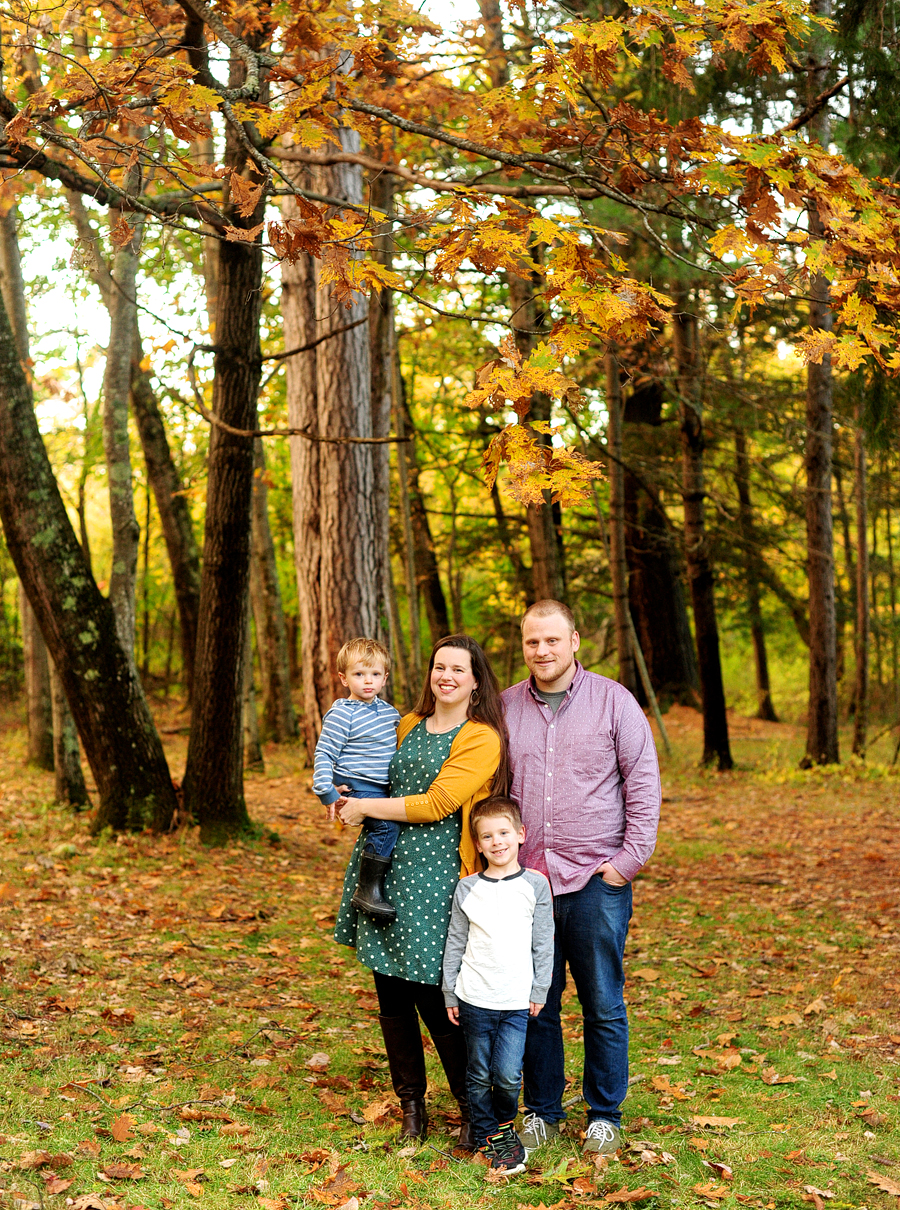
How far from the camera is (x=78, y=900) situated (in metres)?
6.82

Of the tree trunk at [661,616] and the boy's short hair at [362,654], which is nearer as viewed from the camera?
the boy's short hair at [362,654]

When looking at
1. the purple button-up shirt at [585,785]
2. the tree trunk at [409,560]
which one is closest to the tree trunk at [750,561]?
the tree trunk at [409,560]

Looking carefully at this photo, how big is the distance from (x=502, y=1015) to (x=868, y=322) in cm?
320

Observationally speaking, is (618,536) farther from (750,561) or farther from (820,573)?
(750,561)

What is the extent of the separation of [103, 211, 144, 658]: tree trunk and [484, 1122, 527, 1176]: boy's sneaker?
652 centimetres

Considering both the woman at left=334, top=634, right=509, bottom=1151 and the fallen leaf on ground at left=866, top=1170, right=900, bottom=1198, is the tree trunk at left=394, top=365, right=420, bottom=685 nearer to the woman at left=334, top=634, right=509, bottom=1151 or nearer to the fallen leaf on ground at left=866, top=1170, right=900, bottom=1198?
the woman at left=334, top=634, right=509, bottom=1151

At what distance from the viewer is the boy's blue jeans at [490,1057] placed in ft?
11.7

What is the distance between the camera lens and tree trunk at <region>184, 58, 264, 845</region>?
7754 mm

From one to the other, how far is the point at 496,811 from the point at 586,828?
1.27 ft

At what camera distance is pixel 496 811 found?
11.8 ft

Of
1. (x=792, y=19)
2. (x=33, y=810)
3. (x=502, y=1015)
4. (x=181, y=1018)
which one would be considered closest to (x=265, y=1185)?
(x=502, y=1015)

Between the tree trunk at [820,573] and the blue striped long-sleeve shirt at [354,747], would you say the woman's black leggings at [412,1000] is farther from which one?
the tree trunk at [820,573]

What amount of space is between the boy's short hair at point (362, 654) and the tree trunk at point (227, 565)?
422 cm

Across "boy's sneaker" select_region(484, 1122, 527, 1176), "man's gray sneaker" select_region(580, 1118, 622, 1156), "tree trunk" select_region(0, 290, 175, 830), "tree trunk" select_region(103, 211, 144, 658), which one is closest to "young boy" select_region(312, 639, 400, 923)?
"boy's sneaker" select_region(484, 1122, 527, 1176)
